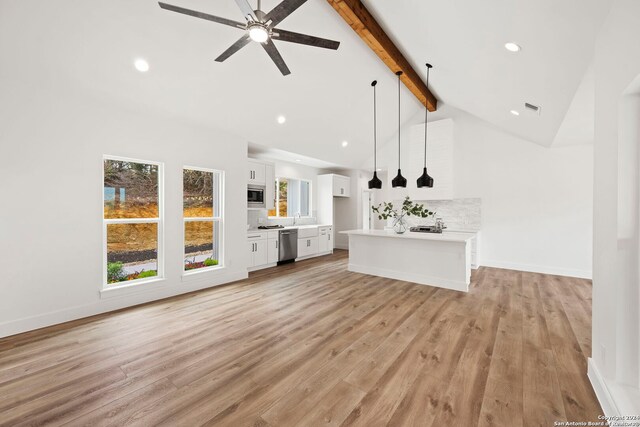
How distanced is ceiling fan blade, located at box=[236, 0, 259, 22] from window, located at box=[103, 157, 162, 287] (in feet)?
9.06

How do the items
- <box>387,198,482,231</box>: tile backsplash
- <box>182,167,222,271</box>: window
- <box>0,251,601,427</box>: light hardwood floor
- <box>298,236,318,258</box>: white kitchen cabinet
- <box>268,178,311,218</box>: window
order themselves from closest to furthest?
<box>0,251,601,427</box>: light hardwood floor → <box>182,167,222,271</box>: window → <box>387,198,482,231</box>: tile backsplash → <box>298,236,318,258</box>: white kitchen cabinet → <box>268,178,311,218</box>: window

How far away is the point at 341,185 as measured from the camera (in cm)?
834

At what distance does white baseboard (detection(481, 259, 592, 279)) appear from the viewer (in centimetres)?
508

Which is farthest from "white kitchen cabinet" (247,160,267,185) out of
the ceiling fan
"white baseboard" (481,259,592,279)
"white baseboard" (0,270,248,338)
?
"white baseboard" (481,259,592,279)

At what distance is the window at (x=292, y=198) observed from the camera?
744 cm

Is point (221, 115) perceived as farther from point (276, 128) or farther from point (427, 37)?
point (427, 37)

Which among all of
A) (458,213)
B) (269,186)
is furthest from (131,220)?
(458,213)

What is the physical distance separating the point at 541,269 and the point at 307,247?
16.8 feet

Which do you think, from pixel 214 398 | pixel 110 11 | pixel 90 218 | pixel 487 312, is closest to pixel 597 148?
pixel 487 312

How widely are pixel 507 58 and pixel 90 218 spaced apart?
16.8 feet

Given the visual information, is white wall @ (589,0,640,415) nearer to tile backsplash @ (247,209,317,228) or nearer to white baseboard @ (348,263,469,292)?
white baseboard @ (348,263,469,292)

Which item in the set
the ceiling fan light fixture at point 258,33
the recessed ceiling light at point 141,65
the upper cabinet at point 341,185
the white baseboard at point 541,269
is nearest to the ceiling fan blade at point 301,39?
the ceiling fan light fixture at point 258,33

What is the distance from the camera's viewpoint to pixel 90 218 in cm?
337

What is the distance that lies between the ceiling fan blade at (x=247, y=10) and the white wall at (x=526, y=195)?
5.75 metres
